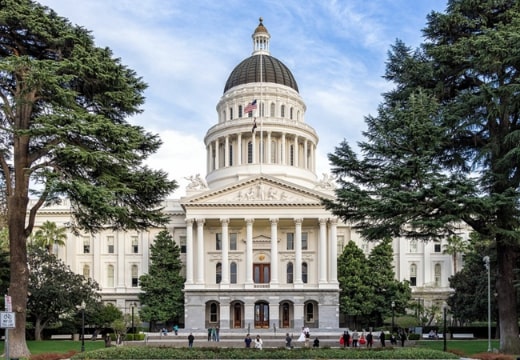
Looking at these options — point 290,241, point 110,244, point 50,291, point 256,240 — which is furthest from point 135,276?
point 50,291

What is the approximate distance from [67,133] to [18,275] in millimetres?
7438

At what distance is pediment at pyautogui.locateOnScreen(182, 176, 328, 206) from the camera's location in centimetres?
7644

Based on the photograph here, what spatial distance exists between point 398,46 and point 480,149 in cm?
674

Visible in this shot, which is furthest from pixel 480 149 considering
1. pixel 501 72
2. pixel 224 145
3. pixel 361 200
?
pixel 224 145

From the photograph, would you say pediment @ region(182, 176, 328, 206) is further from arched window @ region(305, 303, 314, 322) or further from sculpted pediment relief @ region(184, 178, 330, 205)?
arched window @ region(305, 303, 314, 322)

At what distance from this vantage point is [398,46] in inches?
1401

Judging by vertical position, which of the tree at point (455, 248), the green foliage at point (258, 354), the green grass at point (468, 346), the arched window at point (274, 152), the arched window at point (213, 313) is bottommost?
the arched window at point (213, 313)

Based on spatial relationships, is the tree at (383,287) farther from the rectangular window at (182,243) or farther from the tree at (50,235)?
the tree at (50,235)

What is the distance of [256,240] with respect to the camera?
79.9 metres

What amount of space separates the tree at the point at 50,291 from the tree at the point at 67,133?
28402 mm

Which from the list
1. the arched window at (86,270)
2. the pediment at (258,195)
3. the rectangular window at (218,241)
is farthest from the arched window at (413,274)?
the arched window at (86,270)

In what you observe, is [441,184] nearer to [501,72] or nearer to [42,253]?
[501,72]

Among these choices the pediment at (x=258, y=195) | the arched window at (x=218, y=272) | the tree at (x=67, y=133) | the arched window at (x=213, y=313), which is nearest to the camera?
the tree at (x=67, y=133)

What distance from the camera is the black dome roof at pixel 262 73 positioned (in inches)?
3718
